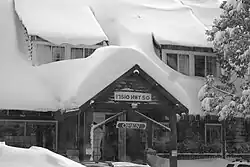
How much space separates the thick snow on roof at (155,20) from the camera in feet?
71.3

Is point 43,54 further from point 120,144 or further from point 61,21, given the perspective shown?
point 120,144

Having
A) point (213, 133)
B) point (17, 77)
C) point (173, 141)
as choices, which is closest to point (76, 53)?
point (17, 77)

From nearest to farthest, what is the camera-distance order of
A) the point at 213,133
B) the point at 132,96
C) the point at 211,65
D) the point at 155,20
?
1. the point at 132,96
2. the point at 211,65
3. the point at 213,133
4. the point at 155,20

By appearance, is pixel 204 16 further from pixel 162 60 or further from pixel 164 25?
pixel 162 60

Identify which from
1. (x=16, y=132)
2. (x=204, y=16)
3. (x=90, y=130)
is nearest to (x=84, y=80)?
(x=90, y=130)

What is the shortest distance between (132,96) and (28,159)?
938 centimetres

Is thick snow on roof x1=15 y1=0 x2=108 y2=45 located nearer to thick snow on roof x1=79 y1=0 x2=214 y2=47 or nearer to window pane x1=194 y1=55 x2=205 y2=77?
thick snow on roof x1=79 y1=0 x2=214 y2=47

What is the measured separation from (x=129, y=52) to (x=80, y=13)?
5572 mm

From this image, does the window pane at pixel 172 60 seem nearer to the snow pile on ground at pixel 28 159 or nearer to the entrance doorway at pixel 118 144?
the entrance doorway at pixel 118 144

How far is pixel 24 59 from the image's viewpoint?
64.0ft

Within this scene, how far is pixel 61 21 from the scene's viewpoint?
20.6 meters

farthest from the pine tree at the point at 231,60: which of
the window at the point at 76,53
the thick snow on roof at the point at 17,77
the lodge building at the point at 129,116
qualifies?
the thick snow on roof at the point at 17,77

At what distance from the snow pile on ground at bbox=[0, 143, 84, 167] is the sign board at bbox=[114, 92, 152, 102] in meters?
8.74

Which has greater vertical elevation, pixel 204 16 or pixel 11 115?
pixel 204 16
